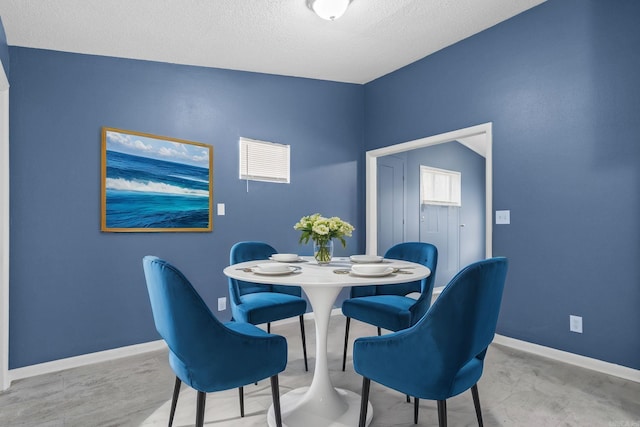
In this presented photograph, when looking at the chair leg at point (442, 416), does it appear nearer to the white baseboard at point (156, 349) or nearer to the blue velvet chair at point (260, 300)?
the blue velvet chair at point (260, 300)

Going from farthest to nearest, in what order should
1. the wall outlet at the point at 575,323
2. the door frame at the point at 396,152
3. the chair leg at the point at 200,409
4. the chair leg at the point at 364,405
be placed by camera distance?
the door frame at the point at 396,152 → the wall outlet at the point at 575,323 → the chair leg at the point at 364,405 → the chair leg at the point at 200,409

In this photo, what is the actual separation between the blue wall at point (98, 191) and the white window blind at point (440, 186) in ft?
7.57

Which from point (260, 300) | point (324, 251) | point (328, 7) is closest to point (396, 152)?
point (328, 7)

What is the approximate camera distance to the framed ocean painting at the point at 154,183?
284 centimetres

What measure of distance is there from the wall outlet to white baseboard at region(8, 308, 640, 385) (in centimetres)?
19

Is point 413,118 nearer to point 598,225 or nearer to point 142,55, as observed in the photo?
point 598,225

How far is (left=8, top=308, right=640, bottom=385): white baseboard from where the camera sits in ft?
8.12

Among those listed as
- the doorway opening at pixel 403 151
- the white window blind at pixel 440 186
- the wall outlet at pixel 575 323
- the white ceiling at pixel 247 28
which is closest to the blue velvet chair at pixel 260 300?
the white ceiling at pixel 247 28

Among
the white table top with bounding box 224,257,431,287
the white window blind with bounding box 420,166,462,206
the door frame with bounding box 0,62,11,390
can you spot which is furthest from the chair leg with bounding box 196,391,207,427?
the white window blind with bounding box 420,166,462,206

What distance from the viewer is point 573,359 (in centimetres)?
268

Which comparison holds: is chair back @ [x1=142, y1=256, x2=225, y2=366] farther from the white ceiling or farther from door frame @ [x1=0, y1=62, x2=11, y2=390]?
the white ceiling

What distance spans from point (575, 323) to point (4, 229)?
159 inches

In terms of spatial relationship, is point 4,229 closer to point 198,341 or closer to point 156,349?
point 156,349

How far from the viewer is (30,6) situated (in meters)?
2.23
